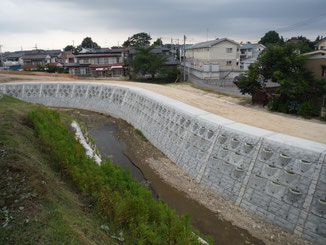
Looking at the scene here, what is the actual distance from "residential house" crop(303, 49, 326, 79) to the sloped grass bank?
23.6m

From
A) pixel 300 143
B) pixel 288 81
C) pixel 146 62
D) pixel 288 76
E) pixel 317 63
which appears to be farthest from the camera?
pixel 146 62

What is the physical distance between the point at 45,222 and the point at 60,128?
12.1m

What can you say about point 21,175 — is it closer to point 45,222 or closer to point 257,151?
point 45,222

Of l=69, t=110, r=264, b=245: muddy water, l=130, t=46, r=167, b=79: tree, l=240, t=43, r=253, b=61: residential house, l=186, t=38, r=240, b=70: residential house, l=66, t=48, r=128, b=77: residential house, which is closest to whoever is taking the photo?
l=69, t=110, r=264, b=245: muddy water

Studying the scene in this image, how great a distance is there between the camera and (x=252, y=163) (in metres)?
14.5

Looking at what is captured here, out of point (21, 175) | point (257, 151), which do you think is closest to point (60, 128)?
point (21, 175)

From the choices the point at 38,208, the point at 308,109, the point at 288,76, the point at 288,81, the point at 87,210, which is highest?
the point at 288,76

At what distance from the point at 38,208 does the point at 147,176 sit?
11550 mm

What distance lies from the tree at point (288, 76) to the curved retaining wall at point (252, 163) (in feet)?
34.8

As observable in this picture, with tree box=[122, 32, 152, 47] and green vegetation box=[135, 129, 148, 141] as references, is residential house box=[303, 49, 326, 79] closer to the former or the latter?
green vegetation box=[135, 129, 148, 141]

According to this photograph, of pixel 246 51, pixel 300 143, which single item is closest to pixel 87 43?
pixel 246 51

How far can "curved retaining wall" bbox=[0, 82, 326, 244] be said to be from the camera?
11.9m

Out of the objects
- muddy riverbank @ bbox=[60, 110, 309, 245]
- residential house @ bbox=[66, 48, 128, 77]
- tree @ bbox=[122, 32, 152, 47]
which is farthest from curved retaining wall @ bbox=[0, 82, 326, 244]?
tree @ bbox=[122, 32, 152, 47]

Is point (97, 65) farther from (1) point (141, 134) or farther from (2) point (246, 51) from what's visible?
(2) point (246, 51)
